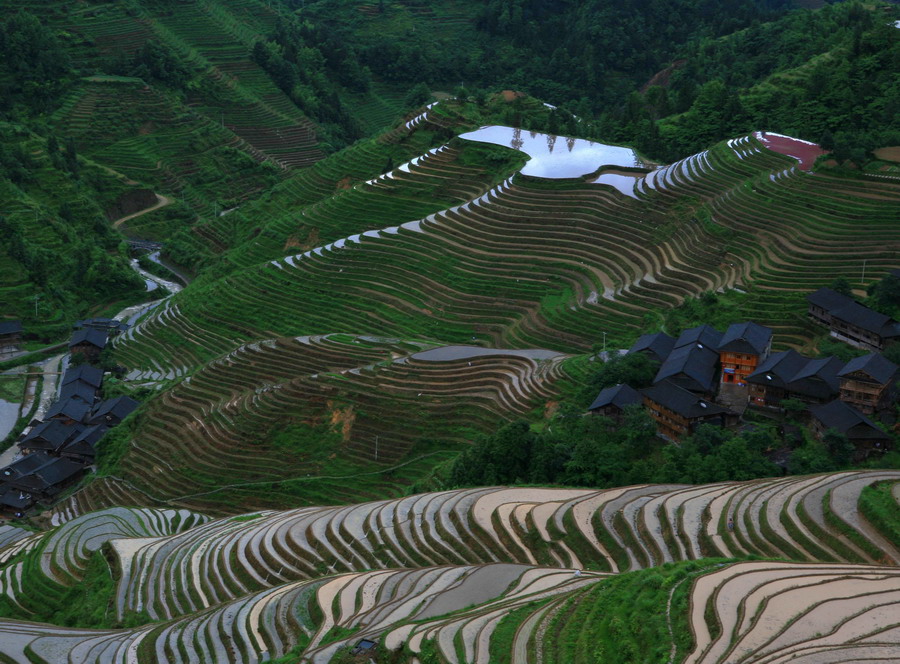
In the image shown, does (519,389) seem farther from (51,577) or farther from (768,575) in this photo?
(768,575)

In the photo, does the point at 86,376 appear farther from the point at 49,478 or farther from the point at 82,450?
the point at 49,478

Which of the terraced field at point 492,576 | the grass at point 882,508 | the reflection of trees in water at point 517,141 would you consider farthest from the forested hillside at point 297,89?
the terraced field at point 492,576

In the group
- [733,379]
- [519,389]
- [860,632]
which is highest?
[860,632]

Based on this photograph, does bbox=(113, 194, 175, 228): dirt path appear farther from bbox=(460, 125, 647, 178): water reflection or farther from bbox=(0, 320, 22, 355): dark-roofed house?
bbox=(460, 125, 647, 178): water reflection

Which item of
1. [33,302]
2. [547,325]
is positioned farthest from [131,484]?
[33,302]

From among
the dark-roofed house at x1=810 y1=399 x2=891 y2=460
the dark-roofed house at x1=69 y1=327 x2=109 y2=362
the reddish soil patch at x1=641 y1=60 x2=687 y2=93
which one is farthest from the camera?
the reddish soil patch at x1=641 y1=60 x2=687 y2=93

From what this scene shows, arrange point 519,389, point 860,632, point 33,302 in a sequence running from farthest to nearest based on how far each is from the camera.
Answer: point 33,302 → point 519,389 → point 860,632

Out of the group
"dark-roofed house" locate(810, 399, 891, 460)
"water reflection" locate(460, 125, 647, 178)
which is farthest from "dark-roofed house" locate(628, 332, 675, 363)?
"water reflection" locate(460, 125, 647, 178)

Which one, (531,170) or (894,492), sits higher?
(894,492)
